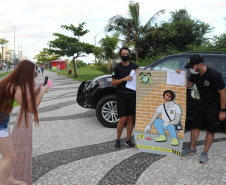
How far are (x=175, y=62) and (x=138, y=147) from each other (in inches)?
83.6

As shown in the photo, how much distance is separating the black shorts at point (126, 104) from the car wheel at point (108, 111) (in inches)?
51.3

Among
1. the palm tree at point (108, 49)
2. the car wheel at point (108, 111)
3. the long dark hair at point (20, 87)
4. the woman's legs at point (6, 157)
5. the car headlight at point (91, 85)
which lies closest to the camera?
the long dark hair at point (20, 87)

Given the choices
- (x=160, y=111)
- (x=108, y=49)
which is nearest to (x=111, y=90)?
(x=160, y=111)

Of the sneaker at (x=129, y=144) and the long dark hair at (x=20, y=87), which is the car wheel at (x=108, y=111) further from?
the long dark hair at (x=20, y=87)

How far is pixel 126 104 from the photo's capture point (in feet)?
13.2

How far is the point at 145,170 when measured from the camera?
324 centimetres

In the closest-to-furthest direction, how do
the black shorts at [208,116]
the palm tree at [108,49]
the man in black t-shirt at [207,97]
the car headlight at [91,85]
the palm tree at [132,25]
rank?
the man in black t-shirt at [207,97] < the black shorts at [208,116] < the car headlight at [91,85] < the palm tree at [108,49] < the palm tree at [132,25]

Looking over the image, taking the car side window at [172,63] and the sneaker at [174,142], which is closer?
the sneaker at [174,142]

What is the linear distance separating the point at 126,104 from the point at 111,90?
147cm

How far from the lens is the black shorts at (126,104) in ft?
13.0

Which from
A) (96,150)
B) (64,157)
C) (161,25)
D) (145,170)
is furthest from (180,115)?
(161,25)

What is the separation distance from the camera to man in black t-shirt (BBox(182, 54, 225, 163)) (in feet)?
10.8

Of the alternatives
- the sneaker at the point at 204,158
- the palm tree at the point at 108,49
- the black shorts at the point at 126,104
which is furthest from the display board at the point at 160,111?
the palm tree at the point at 108,49

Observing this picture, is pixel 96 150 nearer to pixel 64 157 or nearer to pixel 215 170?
pixel 64 157
